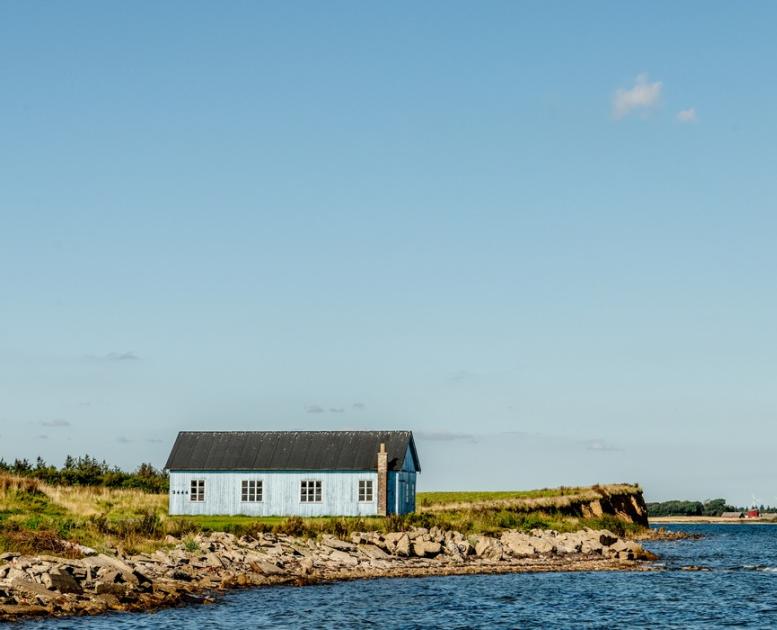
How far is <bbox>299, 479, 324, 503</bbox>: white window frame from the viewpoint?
61.2 meters

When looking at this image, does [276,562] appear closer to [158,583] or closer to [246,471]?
[158,583]

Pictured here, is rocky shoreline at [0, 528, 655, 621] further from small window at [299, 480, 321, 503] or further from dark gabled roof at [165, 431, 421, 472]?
small window at [299, 480, 321, 503]

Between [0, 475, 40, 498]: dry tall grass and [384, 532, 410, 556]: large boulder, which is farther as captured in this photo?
[0, 475, 40, 498]: dry tall grass

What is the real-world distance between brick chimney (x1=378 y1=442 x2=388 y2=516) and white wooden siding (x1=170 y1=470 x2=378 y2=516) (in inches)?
13.3

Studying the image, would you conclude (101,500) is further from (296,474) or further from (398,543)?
(398,543)

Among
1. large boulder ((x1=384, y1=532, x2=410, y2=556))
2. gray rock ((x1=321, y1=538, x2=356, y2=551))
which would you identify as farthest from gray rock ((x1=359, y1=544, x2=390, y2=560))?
large boulder ((x1=384, y1=532, x2=410, y2=556))

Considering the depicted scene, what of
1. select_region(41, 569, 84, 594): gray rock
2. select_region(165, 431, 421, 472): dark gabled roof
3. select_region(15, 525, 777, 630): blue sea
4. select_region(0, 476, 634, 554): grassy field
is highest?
select_region(165, 431, 421, 472): dark gabled roof

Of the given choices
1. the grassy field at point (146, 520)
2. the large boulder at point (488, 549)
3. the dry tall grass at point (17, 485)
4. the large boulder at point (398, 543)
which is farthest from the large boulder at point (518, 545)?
the dry tall grass at point (17, 485)

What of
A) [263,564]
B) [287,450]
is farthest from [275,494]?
[263,564]

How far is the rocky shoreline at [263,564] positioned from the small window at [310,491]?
29.2 feet

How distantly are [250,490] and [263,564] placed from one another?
20.0m

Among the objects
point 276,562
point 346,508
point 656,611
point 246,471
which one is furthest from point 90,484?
point 656,611

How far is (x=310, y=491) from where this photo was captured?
61.5m

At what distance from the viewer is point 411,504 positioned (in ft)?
214
